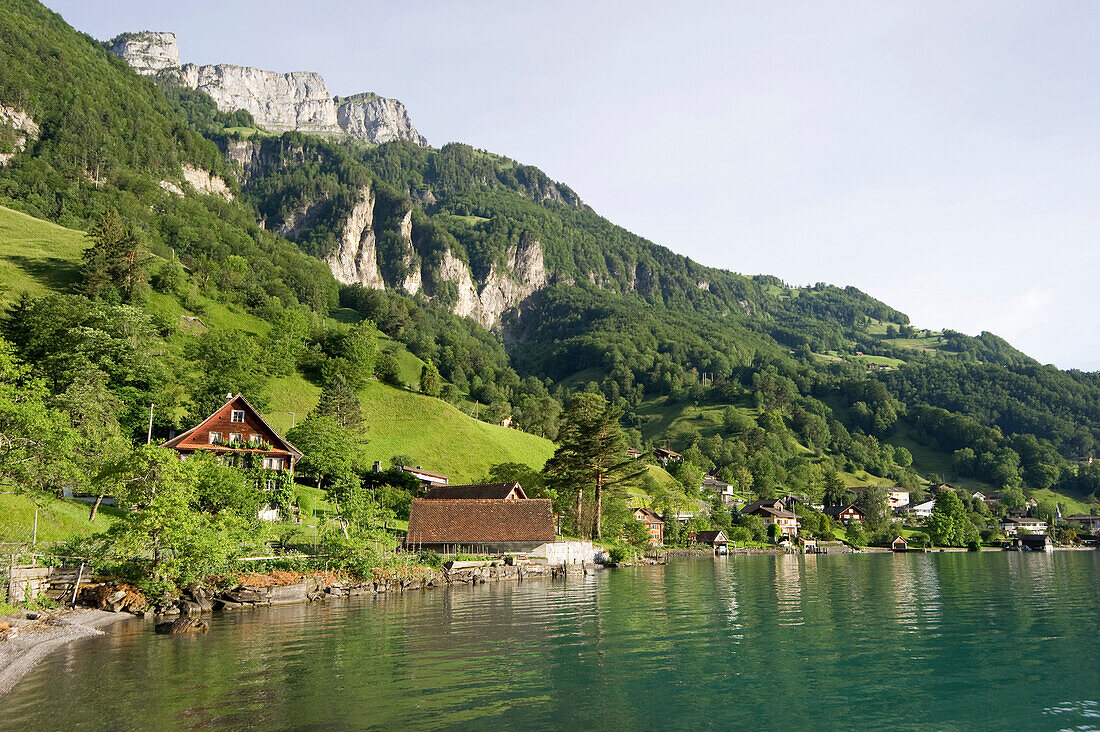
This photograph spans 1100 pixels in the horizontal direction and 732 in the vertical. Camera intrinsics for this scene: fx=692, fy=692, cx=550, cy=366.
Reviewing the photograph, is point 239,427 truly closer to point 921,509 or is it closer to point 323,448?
point 323,448

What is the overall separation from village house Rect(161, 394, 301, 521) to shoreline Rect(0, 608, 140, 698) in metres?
39.9

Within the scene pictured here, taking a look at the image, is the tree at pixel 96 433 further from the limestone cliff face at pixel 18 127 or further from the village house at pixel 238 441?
the limestone cliff face at pixel 18 127

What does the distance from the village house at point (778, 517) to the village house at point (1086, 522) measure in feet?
244

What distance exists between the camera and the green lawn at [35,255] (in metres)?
108

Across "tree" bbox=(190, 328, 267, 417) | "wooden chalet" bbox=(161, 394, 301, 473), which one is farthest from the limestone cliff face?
"wooden chalet" bbox=(161, 394, 301, 473)

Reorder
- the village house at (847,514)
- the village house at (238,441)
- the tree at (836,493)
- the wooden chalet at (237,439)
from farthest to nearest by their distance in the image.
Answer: the tree at (836,493), the village house at (847,514), the wooden chalet at (237,439), the village house at (238,441)

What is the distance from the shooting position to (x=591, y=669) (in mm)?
25031

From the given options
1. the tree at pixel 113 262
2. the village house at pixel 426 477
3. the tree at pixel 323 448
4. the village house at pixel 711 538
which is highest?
the tree at pixel 113 262

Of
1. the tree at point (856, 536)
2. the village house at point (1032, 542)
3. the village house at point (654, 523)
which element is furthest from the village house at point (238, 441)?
the village house at point (1032, 542)

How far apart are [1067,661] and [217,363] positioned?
103 m

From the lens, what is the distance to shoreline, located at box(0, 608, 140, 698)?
23.7m

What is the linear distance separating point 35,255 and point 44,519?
307ft

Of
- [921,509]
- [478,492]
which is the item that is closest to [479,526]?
[478,492]

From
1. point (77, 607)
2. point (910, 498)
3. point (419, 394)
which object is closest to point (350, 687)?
point (77, 607)
